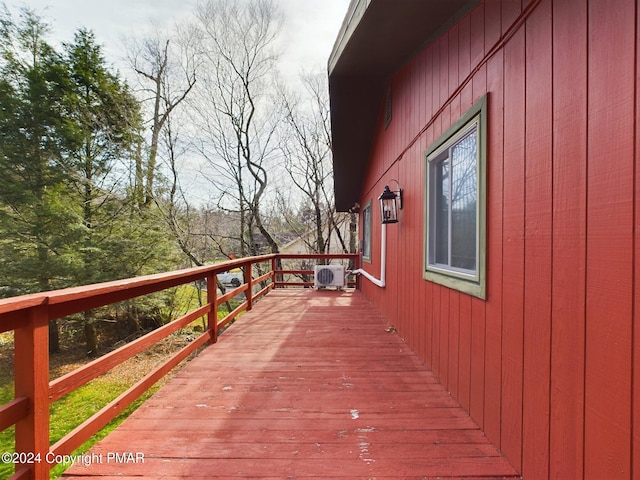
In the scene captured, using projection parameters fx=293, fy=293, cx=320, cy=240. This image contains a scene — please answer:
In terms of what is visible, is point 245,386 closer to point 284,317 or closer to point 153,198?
point 284,317

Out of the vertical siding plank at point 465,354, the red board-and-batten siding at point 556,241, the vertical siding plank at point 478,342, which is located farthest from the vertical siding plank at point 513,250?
the vertical siding plank at point 465,354

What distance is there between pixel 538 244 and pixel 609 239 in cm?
33

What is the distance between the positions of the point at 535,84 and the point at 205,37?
12091mm

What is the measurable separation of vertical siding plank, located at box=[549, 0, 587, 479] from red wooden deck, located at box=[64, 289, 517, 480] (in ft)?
1.55

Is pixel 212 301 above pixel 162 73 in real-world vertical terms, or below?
below

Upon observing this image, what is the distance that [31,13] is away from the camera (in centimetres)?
808

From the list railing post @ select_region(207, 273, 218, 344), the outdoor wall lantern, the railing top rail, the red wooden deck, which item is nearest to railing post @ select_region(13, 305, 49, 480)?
the railing top rail

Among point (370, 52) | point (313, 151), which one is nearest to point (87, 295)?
point (370, 52)

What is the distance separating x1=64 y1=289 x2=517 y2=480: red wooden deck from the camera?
1427mm

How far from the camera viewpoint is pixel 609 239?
38.0 inches

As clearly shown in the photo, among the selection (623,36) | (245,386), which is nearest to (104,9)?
(245,386)

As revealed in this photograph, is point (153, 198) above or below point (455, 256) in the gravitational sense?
above

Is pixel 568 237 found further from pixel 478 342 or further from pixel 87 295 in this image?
pixel 87 295

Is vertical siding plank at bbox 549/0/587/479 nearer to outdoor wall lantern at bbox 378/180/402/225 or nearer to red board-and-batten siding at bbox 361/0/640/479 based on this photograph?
red board-and-batten siding at bbox 361/0/640/479
